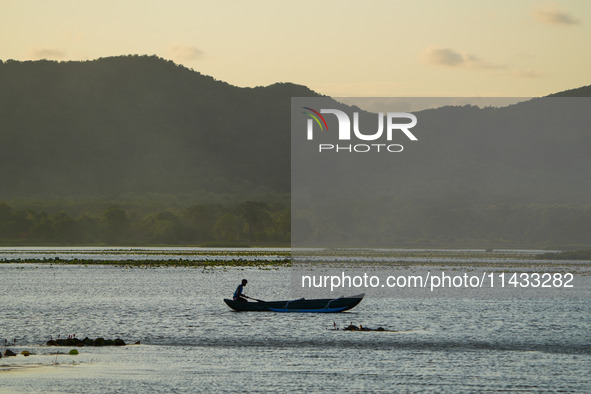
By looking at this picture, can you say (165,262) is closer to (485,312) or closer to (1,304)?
(1,304)

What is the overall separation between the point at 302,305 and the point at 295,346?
1373 centimetres

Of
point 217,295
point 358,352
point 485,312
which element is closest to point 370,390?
point 358,352

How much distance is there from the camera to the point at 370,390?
1214 inches

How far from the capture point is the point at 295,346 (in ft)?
139

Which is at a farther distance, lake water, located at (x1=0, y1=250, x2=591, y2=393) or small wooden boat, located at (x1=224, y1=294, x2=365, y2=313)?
small wooden boat, located at (x1=224, y1=294, x2=365, y2=313)

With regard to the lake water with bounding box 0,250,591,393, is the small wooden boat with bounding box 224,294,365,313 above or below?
above

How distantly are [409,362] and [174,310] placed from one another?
27.7m

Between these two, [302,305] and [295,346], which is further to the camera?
[302,305]

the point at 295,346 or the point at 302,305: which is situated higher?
the point at 302,305

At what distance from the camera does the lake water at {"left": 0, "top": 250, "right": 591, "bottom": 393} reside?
32000 millimetres

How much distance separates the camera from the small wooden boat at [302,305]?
55938 mm

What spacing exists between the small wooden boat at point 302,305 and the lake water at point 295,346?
0.63 meters

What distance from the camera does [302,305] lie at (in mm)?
55969

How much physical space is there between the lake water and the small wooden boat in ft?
2.06
